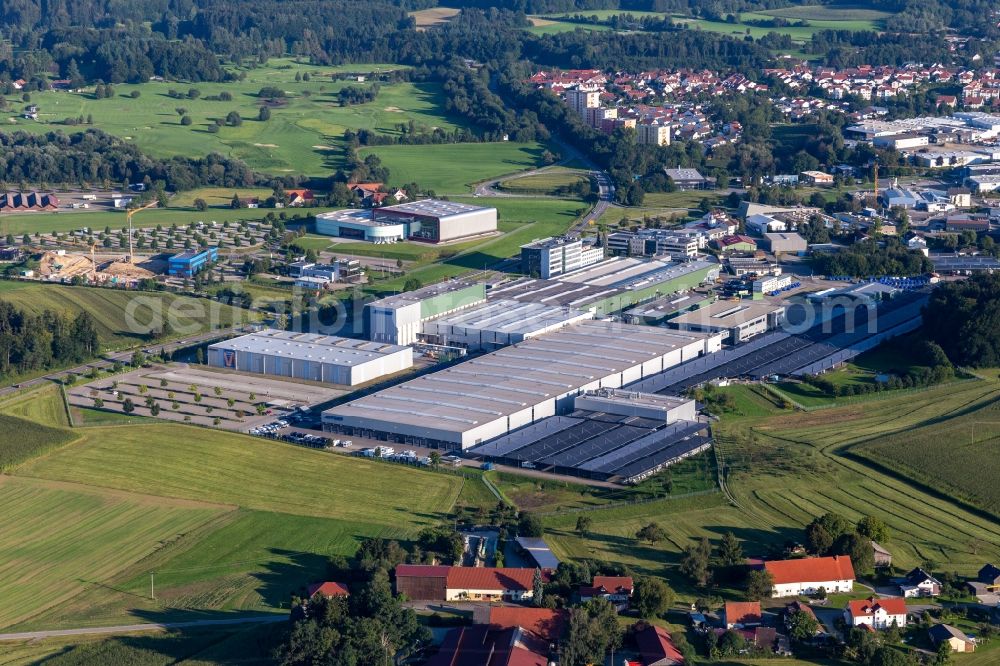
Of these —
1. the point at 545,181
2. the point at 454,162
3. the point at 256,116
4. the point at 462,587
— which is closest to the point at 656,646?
the point at 462,587

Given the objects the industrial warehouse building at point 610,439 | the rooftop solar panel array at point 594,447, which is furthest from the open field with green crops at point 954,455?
the rooftop solar panel array at point 594,447

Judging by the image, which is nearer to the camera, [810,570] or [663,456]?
[810,570]

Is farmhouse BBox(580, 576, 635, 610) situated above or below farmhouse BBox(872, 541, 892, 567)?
above

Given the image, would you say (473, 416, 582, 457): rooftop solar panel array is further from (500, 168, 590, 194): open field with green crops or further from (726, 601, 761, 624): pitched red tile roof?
(500, 168, 590, 194): open field with green crops

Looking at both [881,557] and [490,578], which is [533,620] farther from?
[881,557]

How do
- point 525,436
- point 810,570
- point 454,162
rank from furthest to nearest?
1. point 454,162
2. point 525,436
3. point 810,570

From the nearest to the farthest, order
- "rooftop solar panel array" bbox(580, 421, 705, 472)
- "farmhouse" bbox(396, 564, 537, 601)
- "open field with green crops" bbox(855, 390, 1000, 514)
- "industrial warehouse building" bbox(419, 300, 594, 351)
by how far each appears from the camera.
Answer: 1. "farmhouse" bbox(396, 564, 537, 601)
2. "open field with green crops" bbox(855, 390, 1000, 514)
3. "rooftop solar panel array" bbox(580, 421, 705, 472)
4. "industrial warehouse building" bbox(419, 300, 594, 351)

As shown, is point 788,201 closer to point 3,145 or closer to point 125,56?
point 3,145

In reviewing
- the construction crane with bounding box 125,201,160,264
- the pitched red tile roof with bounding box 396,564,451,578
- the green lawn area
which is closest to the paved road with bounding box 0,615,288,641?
the pitched red tile roof with bounding box 396,564,451,578
